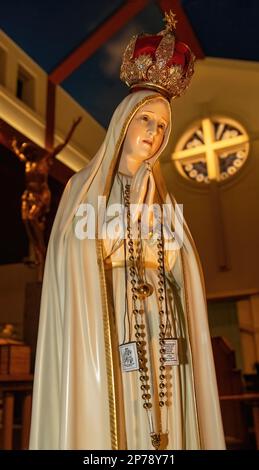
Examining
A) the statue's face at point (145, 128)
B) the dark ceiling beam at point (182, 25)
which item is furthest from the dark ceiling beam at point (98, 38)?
the statue's face at point (145, 128)

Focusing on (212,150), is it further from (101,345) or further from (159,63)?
(101,345)

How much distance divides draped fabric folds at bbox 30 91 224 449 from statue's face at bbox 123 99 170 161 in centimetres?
3

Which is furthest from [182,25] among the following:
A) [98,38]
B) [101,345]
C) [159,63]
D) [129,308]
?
[101,345]

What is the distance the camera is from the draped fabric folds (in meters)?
1.29

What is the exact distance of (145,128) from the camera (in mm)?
1667

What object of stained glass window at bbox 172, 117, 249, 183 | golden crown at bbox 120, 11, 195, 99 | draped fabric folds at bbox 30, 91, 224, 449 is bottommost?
draped fabric folds at bbox 30, 91, 224, 449

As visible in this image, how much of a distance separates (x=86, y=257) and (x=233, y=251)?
19.7 feet

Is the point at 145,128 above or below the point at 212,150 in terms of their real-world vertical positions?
below

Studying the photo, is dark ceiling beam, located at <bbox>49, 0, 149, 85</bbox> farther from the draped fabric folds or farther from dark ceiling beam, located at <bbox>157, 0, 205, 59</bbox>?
the draped fabric folds

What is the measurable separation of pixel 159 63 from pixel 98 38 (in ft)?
16.0

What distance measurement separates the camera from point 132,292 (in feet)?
5.02

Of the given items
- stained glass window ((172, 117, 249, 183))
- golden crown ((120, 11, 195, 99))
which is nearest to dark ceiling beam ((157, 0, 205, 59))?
stained glass window ((172, 117, 249, 183))
